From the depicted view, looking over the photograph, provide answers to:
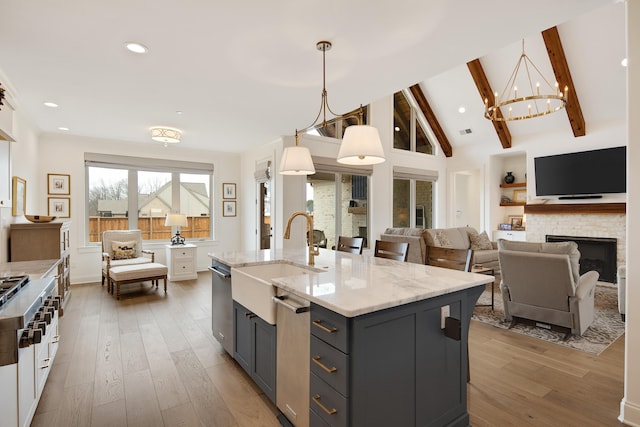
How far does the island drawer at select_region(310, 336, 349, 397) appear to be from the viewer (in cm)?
144

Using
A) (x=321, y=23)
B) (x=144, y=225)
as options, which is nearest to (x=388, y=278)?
(x=321, y=23)

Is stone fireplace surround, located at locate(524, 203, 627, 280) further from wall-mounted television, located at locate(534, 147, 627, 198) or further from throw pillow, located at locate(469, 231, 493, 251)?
throw pillow, located at locate(469, 231, 493, 251)

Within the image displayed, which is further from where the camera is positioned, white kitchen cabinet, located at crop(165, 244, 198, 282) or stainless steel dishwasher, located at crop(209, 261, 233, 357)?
white kitchen cabinet, located at crop(165, 244, 198, 282)

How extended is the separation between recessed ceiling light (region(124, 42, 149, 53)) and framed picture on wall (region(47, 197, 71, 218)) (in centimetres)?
402

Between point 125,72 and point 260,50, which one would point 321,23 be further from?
point 125,72

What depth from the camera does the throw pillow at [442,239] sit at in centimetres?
592

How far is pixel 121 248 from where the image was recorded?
5551 mm

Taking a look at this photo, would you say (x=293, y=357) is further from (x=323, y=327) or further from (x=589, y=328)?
(x=589, y=328)

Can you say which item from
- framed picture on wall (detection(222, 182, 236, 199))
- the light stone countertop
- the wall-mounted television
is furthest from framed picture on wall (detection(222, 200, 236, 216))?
the wall-mounted television

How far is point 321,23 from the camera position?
2330 mm

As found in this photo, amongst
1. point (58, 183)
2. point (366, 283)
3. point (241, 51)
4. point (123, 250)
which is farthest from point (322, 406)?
point (58, 183)

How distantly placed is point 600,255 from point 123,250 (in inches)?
325

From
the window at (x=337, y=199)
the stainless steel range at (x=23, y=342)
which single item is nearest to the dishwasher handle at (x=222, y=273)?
the stainless steel range at (x=23, y=342)

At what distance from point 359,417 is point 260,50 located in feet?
8.61
